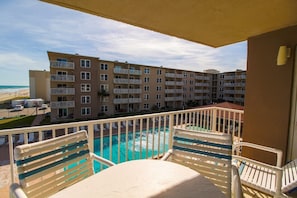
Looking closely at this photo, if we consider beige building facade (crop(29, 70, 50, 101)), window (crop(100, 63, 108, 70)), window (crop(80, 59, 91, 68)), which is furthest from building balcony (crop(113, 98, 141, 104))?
beige building facade (crop(29, 70, 50, 101))

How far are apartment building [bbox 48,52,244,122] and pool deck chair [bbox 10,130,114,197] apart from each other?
1656cm

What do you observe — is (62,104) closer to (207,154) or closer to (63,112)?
(63,112)

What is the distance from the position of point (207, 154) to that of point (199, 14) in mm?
1678

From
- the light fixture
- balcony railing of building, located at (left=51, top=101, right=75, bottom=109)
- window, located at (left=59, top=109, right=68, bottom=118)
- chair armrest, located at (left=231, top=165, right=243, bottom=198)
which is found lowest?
window, located at (left=59, top=109, right=68, bottom=118)

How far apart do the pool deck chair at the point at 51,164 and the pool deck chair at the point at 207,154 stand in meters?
0.75

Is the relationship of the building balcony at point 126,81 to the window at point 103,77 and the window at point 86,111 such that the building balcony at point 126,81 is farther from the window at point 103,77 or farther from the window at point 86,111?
the window at point 86,111

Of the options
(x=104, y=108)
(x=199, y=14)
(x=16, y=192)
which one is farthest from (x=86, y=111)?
(x=16, y=192)

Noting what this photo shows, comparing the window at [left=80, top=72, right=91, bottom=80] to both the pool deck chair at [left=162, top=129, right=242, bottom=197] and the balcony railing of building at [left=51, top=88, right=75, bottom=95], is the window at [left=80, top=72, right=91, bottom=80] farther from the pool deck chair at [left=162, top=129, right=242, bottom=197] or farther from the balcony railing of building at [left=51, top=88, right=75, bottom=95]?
the pool deck chair at [left=162, top=129, right=242, bottom=197]

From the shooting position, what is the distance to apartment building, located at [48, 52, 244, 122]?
16.0 metres

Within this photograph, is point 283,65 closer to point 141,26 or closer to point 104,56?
point 141,26

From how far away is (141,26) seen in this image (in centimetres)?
236

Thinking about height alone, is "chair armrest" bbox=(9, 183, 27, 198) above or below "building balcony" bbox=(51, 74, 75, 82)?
below

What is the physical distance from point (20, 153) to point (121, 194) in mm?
779

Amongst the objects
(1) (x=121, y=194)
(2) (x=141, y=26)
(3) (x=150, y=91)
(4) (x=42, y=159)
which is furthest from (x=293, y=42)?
(3) (x=150, y=91)
